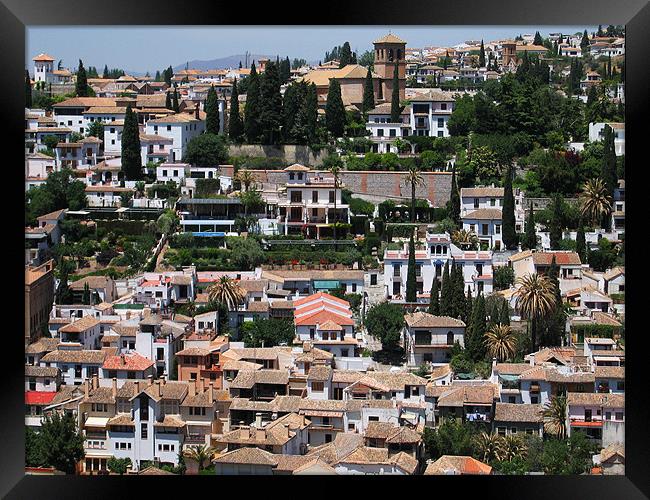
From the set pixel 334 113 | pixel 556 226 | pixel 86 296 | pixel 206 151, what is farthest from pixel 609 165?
pixel 86 296

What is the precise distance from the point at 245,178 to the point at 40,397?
482 cm

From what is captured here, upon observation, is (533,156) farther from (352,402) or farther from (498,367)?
(352,402)

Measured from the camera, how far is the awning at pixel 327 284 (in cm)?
1191

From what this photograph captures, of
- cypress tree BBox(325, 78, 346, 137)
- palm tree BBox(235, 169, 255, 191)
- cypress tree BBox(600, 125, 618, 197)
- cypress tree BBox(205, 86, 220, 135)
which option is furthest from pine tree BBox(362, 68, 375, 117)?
cypress tree BBox(600, 125, 618, 197)

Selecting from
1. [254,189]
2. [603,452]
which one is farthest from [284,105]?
[603,452]

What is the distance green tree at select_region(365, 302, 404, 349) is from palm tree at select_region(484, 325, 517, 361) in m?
0.81

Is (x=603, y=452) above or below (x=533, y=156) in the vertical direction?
below

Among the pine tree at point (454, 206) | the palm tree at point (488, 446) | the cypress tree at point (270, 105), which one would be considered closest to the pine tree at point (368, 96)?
the cypress tree at point (270, 105)

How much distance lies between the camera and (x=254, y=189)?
1380 centimetres

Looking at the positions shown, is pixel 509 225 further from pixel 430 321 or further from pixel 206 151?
pixel 206 151

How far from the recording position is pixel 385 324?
1077cm

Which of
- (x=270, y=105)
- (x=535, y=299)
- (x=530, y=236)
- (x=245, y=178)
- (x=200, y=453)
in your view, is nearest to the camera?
(x=200, y=453)
